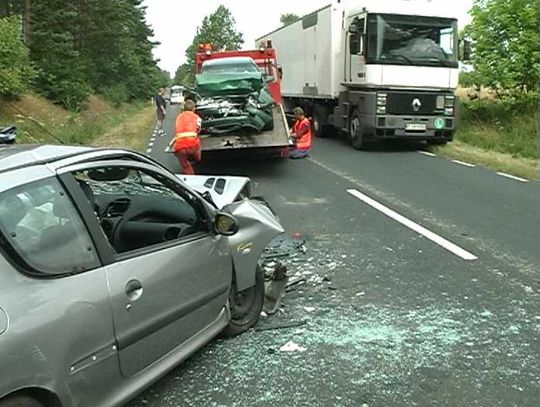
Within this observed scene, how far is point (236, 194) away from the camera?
17.4 feet

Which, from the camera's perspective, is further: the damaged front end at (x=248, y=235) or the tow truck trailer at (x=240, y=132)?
the tow truck trailer at (x=240, y=132)

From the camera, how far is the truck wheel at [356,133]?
651 inches

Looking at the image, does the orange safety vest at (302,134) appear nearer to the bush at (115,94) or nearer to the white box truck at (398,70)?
the white box truck at (398,70)

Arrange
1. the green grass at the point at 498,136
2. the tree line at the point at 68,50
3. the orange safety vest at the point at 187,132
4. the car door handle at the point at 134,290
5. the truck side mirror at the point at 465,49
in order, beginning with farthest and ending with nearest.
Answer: the tree line at the point at 68,50 < the truck side mirror at the point at 465,49 < the green grass at the point at 498,136 < the orange safety vest at the point at 187,132 < the car door handle at the point at 134,290

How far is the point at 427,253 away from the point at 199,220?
349 cm

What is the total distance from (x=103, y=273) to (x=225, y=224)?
1089 millimetres

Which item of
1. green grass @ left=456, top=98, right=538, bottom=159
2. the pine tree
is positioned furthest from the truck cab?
the pine tree

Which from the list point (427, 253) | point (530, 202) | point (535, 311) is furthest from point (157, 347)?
point (530, 202)

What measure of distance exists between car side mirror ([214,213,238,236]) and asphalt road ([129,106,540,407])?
89 cm

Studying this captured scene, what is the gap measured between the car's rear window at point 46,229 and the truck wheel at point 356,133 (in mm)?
13778

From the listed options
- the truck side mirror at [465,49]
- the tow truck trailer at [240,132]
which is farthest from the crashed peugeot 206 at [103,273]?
the truck side mirror at [465,49]

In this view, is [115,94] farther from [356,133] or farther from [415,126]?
[415,126]

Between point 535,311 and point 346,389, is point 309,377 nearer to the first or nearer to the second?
point 346,389

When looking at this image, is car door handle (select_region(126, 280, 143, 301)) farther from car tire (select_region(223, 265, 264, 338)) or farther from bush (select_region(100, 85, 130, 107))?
bush (select_region(100, 85, 130, 107))
